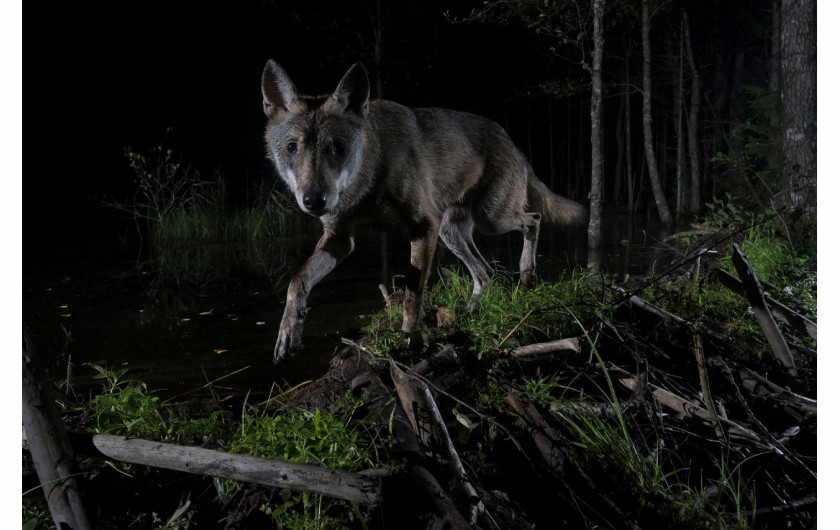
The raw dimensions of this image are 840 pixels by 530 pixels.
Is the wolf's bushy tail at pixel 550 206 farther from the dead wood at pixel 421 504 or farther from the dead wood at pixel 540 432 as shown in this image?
the dead wood at pixel 421 504

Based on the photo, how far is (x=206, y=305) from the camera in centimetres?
462

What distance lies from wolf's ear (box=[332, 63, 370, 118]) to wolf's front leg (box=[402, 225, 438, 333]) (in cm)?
83

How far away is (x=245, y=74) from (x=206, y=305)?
3934 millimetres

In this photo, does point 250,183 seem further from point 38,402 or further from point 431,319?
point 38,402

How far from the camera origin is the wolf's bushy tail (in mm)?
4750

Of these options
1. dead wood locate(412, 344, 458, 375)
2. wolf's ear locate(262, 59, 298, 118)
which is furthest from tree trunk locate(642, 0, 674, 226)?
dead wood locate(412, 344, 458, 375)

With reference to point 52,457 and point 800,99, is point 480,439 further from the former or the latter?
point 800,99

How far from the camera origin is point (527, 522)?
1983 mm

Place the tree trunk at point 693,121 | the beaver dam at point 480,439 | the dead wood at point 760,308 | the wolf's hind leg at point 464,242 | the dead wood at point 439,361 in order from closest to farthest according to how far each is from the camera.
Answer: the beaver dam at point 480,439 → the dead wood at point 439,361 → the dead wood at point 760,308 → the wolf's hind leg at point 464,242 → the tree trunk at point 693,121

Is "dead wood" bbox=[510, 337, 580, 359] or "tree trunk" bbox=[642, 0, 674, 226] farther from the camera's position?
"tree trunk" bbox=[642, 0, 674, 226]

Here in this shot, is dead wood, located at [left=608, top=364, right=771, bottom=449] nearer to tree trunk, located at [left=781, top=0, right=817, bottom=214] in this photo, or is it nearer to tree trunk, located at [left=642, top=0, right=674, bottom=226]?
tree trunk, located at [left=781, top=0, right=817, bottom=214]

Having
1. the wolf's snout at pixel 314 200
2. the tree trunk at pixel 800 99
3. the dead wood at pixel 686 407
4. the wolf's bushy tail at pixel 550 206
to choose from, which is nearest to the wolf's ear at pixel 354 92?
the wolf's snout at pixel 314 200

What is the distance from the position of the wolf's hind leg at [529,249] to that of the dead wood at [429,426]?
6.02 ft

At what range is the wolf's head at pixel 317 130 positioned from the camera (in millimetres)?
2764
